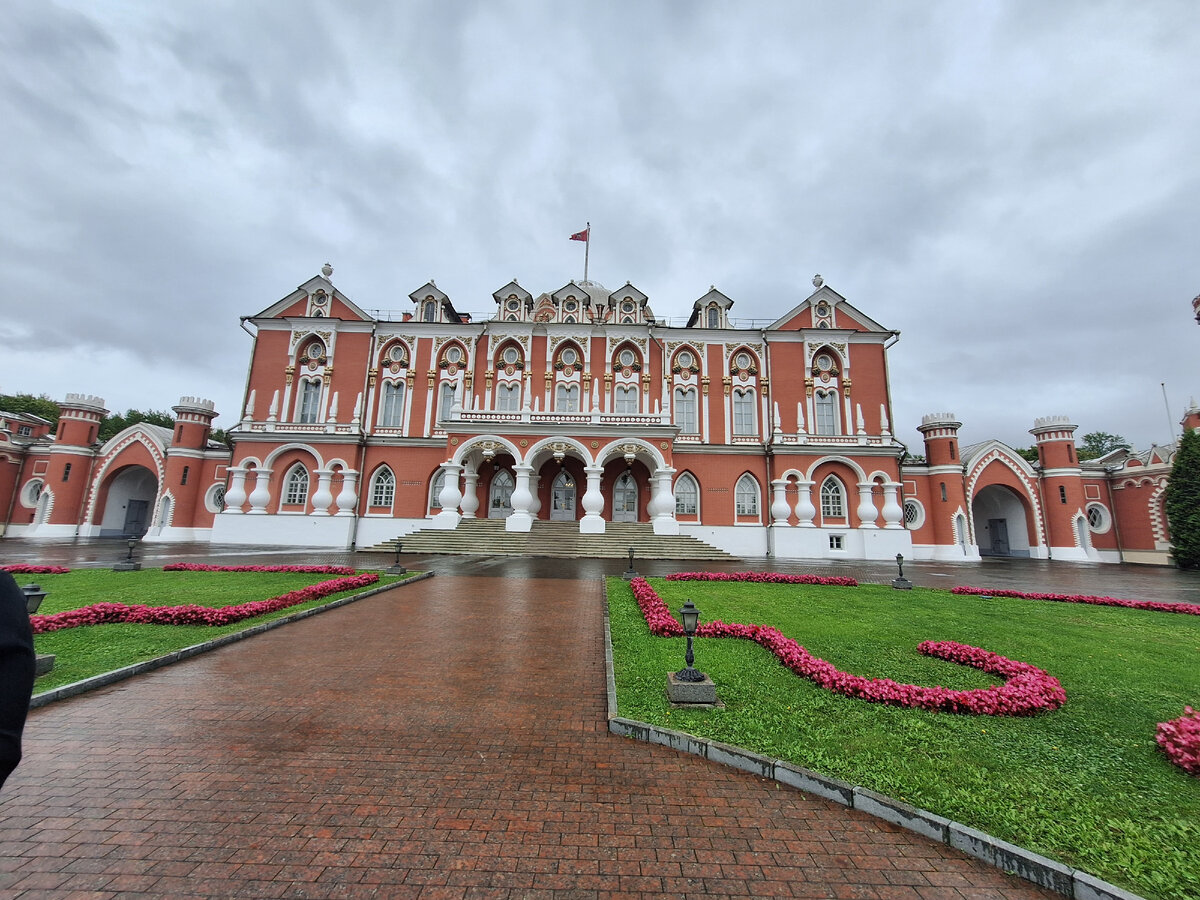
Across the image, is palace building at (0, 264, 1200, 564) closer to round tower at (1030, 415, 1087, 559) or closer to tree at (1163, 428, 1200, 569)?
round tower at (1030, 415, 1087, 559)

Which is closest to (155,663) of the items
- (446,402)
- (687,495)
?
(687,495)

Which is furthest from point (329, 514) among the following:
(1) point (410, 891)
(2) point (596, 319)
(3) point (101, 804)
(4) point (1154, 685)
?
(4) point (1154, 685)

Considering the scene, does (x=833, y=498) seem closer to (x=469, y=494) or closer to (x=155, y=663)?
(x=469, y=494)

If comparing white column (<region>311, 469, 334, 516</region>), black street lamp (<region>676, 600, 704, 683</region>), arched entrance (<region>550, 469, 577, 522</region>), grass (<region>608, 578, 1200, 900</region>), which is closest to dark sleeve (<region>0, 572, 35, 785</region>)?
grass (<region>608, 578, 1200, 900</region>)

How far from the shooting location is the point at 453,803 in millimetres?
3508

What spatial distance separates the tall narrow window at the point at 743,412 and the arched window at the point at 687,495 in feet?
13.3

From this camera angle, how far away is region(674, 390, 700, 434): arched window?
29.2 meters

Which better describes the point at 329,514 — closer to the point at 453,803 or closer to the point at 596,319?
the point at 596,319

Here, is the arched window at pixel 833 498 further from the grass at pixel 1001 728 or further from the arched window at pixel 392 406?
the arched window at pixel 392 406

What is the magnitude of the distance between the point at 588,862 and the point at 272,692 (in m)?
4.29

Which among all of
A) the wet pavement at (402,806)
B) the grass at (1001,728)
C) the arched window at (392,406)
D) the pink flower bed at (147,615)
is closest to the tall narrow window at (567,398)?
the arched window at (392,406)

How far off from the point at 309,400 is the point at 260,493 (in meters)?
5.95

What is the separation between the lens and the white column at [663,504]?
2438 cm

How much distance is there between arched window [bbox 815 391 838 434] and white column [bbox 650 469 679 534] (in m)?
10.1
